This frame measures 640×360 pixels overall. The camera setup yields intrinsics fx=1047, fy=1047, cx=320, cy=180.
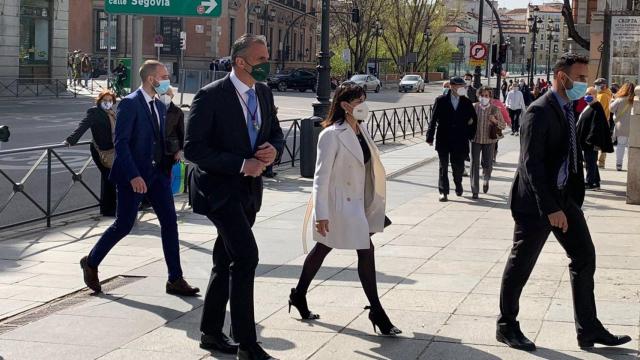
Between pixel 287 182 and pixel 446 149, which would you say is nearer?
pixel 446 149

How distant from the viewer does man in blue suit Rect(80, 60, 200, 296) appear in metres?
7.88

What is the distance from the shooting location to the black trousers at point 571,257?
6414 mm

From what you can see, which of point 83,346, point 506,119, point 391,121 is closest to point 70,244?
point 83,346

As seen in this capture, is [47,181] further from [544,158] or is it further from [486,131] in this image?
[544,158]

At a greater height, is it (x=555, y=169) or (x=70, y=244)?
(x=555, y=169)

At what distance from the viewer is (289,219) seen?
480 inches

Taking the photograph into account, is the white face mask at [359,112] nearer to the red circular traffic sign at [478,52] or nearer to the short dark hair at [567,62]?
the short dark hair at [567,62]

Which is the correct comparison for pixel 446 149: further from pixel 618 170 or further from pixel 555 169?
pixel 555 169

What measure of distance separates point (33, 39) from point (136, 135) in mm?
37963

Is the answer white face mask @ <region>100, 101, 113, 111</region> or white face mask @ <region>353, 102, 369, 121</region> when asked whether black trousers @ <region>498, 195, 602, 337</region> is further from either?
white face mask @ <region>100, 101, 113, 111</region>

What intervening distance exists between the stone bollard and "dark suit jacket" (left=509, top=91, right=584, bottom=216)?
7659mm

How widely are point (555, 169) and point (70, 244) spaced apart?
18.5 ft

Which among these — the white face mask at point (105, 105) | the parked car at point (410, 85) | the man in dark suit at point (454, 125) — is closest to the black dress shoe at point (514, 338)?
the white face mask at point (105, 105)

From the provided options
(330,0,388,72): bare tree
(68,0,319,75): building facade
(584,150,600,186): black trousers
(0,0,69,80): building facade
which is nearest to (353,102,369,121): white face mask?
(584,150,600,186): black trousers
